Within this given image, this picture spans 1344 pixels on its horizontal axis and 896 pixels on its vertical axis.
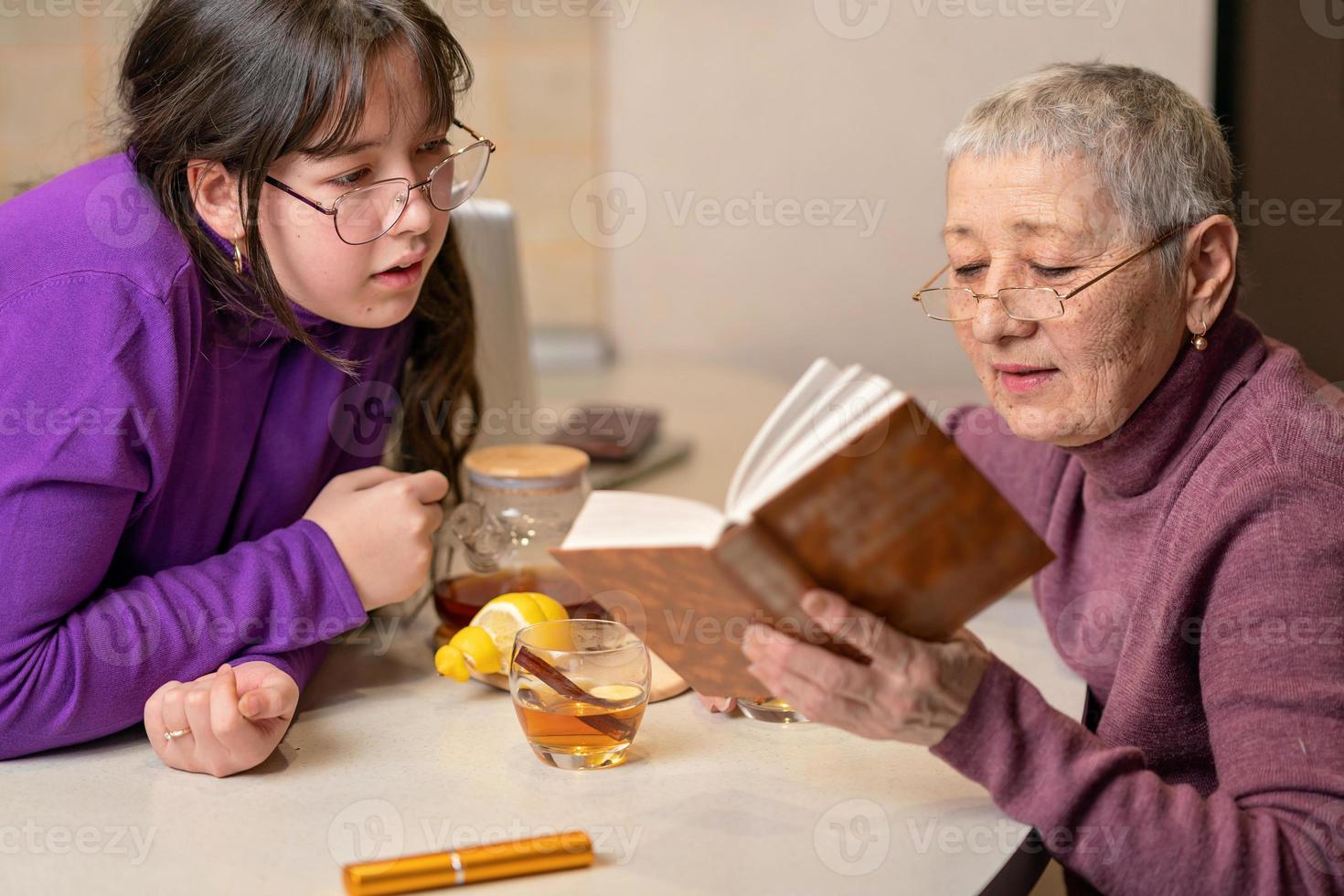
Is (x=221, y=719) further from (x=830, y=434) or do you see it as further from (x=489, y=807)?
(x=830, y=434)

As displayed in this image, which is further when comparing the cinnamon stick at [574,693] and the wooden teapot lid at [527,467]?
the wooden teapot lid at [527,467]

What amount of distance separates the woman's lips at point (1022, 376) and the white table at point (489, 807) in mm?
279

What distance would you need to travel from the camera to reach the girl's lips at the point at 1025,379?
1087mm

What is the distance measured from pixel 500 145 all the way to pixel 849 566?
223cm

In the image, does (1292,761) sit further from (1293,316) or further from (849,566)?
(1293,316)

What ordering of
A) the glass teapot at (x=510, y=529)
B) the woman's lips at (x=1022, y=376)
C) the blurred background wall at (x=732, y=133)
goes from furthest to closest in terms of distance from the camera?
the blurred background wall at (x=732, y=133), the glass teapot at (x=510, y=529), the woman's lips at (x=1022, y=376)

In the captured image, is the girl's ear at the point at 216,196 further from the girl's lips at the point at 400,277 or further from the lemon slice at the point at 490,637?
the lemon slice at the point at 490,637

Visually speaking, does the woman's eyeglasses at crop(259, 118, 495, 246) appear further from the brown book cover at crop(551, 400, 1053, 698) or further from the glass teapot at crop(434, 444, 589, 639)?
the brown book cover at crop(551, 400, 1053, 698)

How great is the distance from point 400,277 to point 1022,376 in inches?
21.3

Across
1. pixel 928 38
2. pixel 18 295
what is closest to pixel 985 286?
pixel 18 295

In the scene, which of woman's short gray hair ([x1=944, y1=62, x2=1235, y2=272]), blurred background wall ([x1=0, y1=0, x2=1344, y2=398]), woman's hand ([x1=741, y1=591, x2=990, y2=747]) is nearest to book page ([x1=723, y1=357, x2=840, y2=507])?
woman's hand ([x1=741, y1=591, x2=990, y2=747])

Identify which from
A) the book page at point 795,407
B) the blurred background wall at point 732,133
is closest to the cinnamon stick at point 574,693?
the book page at point 795,407

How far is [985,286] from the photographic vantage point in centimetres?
108

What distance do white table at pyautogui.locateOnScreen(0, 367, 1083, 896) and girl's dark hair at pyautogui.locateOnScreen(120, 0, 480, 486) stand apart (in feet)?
1.15
